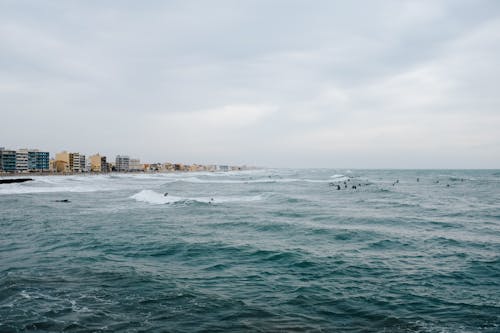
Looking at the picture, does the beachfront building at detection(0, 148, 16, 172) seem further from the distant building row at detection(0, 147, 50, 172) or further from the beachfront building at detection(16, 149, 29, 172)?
the beachfront building at detection(16, 149, 29, 172)

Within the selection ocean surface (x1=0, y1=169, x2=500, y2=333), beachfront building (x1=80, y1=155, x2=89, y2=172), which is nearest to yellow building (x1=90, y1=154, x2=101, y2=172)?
beachfront building (x1=80, y1=155, x2=89, y2=172)

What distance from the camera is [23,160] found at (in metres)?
140

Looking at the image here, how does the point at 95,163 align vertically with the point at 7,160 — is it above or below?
below

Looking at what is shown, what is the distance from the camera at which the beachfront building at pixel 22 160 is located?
13775 cm

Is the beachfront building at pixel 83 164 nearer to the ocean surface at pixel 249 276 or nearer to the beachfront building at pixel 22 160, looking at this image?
the beachfront building at pixel 22 160

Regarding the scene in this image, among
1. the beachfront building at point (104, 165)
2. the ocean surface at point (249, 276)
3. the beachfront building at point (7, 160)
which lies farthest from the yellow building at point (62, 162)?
the ocean surface at point (249, 276)

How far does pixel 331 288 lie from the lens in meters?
10.4

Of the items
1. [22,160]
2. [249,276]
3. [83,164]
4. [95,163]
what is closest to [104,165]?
[95,163]

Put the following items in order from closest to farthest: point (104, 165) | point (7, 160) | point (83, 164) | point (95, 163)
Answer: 1. point (7, 160)
2. point (83, 164)
3. point (95, 163)
4. point (104, 165)

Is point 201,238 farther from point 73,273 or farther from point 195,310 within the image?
point 195,310

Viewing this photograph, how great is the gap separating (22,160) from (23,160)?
406 millimetres

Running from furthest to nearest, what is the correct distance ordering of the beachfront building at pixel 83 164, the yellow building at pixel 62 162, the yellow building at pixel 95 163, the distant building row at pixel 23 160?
the yellow building at pixel 95 163 < the beachfront building at pixel 83 164 < the yellow building at pixel 62 162 < the distant building row at pixel 23 160

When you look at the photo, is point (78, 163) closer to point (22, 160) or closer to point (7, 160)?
point (22, 160)

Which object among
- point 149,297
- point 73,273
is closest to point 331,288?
point 149,297
